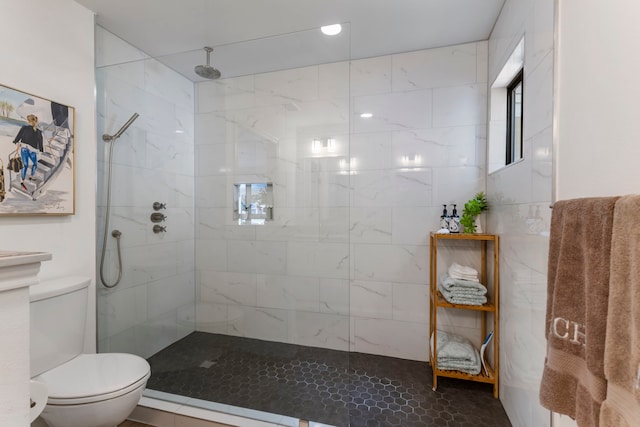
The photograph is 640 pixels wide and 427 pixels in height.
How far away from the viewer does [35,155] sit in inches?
58.7

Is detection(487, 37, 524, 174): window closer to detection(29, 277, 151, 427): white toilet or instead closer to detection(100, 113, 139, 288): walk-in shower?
detection(29, 277, 151, 427): white toilet

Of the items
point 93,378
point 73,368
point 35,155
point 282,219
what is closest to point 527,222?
point 282,219

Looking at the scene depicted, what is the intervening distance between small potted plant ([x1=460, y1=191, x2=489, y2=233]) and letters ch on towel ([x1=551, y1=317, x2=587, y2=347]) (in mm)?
1247

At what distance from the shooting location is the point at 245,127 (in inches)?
80.4

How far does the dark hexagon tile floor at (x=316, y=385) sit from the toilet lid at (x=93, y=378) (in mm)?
470

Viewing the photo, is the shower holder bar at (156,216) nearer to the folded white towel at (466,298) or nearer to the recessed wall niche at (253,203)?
the recessed wall niche at (253,203)

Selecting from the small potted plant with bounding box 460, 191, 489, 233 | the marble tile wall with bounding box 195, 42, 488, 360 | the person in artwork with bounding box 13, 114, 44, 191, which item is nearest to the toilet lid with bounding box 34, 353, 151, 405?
the marble tile wall with bounding box 195, 42, 488, 360

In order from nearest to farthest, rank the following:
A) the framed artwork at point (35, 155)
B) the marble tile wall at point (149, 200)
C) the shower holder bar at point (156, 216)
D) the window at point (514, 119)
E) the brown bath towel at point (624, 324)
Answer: the brown bath towel at point (624, 324), the framed artwork at point (35, 155), the window at point (514, 119), the marble tile wall at point (149, 200), the shower holder bar at point (156, 216)

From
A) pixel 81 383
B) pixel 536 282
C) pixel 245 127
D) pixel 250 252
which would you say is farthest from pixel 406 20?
pixel 81 383

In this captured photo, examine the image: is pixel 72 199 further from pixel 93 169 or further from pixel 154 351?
pixel 154 351

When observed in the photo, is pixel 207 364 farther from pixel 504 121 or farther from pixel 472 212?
pixel 504 121

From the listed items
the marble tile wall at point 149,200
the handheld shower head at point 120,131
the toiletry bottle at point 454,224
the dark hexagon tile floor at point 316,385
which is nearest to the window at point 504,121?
the toiletry bottle at point 454,224

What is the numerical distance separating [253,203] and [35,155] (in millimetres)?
1143

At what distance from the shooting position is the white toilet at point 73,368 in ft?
4.12
